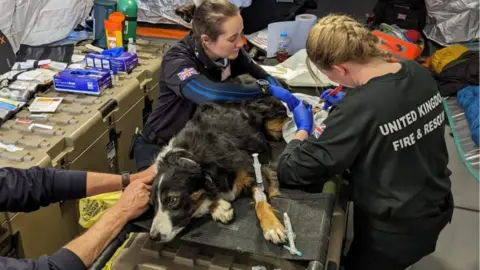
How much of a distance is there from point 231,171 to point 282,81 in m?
1.27

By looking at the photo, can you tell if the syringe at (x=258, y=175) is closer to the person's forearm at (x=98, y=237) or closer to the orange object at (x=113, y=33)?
the person's forearm at (x=98, y=237)

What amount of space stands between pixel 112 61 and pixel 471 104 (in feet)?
7.74

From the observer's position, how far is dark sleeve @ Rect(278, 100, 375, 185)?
4.60 feet

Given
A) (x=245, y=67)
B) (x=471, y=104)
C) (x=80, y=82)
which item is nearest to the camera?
(x=245, y=67)

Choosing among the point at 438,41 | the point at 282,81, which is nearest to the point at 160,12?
the point at 282,81

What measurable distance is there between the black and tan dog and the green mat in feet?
5.32

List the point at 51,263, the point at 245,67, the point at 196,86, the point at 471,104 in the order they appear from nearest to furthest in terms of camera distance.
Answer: the point at 51,263 → the point at 196,86 → the point at 245,67 → the point at 471,104

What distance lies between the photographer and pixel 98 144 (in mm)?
2457

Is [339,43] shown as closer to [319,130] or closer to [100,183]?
[319,130]

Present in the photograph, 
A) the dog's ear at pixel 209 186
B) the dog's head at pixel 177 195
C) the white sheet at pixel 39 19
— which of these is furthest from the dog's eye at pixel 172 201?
the white sheet at pixel 39 19

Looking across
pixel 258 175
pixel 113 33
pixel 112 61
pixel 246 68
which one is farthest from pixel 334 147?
pixel 113 33

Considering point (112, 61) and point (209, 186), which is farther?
point (112, 61)

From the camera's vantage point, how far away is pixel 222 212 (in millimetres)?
1493

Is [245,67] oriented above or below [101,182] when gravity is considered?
above
